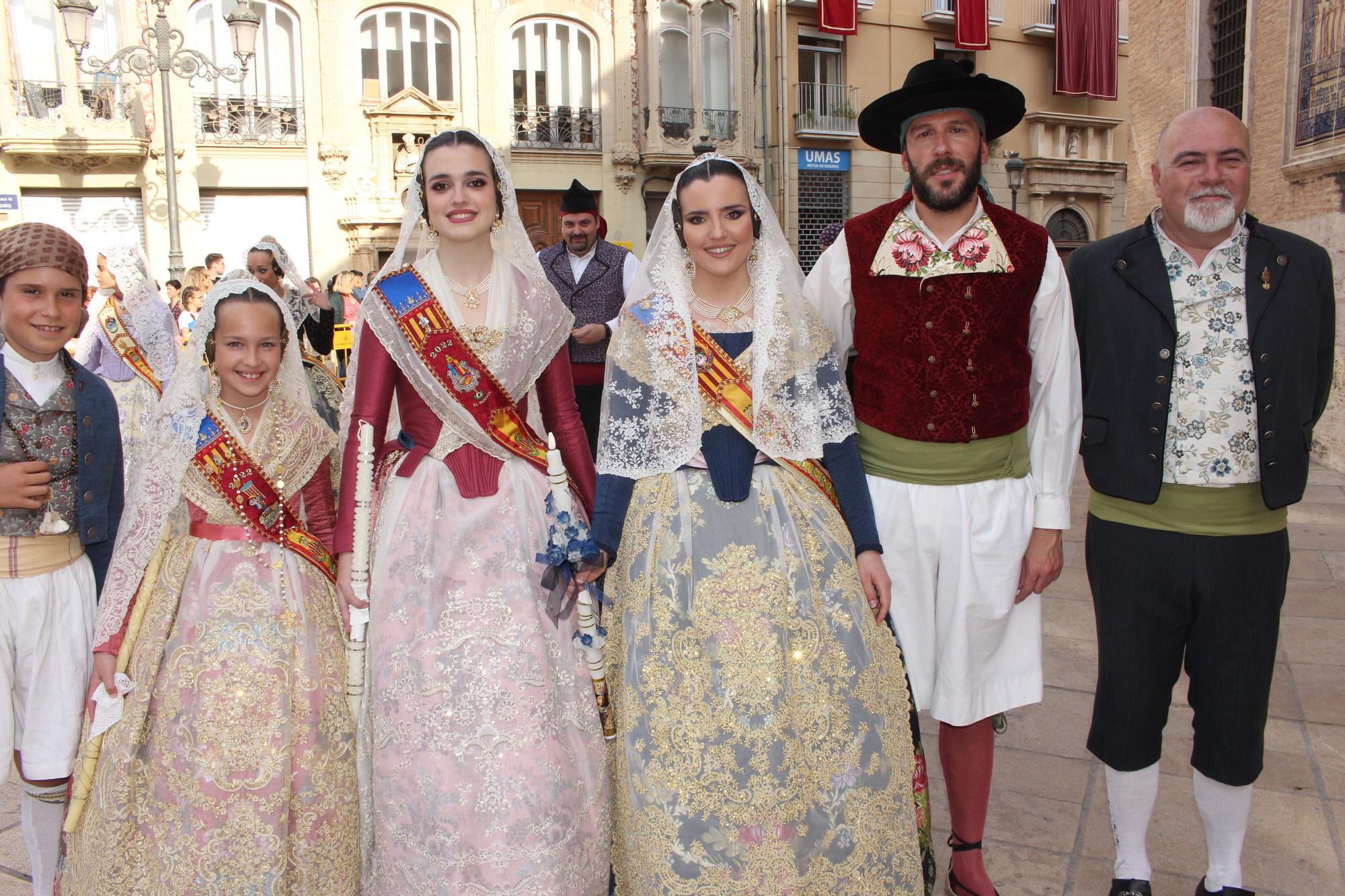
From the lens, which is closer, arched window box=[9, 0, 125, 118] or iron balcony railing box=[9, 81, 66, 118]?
iron balcony railing box=[9, 81, 66, 118]

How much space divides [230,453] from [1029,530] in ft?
7.16

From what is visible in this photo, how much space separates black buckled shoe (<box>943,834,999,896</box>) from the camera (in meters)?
2.85

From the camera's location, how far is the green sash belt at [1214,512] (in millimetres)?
2680

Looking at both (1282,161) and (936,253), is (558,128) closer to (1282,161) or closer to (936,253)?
(1282,161)

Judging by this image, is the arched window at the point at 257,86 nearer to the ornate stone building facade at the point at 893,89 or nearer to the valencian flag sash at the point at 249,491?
the ornate stone building facade at the point at 893,89

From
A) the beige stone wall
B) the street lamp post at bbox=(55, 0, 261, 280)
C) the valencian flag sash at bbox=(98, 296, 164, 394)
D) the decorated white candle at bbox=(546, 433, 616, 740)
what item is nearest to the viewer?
the decorated white candle at bbox=(546, 433, 616, 740)

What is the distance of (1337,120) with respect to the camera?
307 inches

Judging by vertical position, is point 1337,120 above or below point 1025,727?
above

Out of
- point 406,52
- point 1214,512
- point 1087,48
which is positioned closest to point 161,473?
point 1214,512

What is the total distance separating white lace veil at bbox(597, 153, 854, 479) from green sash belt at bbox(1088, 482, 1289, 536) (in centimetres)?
87

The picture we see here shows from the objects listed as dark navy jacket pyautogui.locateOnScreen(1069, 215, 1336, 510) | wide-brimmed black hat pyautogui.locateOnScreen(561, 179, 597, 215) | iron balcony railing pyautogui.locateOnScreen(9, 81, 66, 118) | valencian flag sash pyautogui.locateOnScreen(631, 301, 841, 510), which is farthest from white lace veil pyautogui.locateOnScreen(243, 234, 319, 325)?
iron balcony railing pyautogui.locateOnScreen(9, 81, 66, 118)

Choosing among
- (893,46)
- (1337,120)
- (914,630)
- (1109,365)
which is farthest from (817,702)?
(893,46)

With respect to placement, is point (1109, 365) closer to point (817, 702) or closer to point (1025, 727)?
point (817, 702)

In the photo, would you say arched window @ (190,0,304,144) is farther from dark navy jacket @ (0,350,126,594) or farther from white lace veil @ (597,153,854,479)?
white lace veil @ (597,153,854,479)
